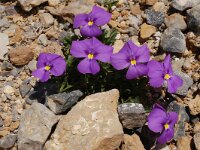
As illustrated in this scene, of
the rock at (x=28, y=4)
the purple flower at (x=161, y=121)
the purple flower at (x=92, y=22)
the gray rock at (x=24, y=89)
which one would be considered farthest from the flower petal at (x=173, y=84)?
the rock at (x=28, y=4)

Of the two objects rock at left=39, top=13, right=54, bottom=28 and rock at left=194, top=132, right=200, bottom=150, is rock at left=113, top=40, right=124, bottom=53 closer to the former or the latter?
rock at left=39, top=13, right=54, bottom=28

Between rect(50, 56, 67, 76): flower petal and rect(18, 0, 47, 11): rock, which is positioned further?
rect(18, 0, 47, 11): rock

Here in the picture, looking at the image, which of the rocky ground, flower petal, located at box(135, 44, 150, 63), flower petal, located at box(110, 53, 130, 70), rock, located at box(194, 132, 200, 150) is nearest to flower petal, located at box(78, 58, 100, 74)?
flower petal, located at box(110, 53, 130, 70)

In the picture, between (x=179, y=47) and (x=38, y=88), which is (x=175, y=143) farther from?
(x=38, y=88)

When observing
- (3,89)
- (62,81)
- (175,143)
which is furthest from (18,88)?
(175,143)

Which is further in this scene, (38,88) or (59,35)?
(59,35)

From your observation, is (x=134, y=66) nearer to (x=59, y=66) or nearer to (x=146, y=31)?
(x=59, y=66)

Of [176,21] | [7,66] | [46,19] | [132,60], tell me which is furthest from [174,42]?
[7,66]
